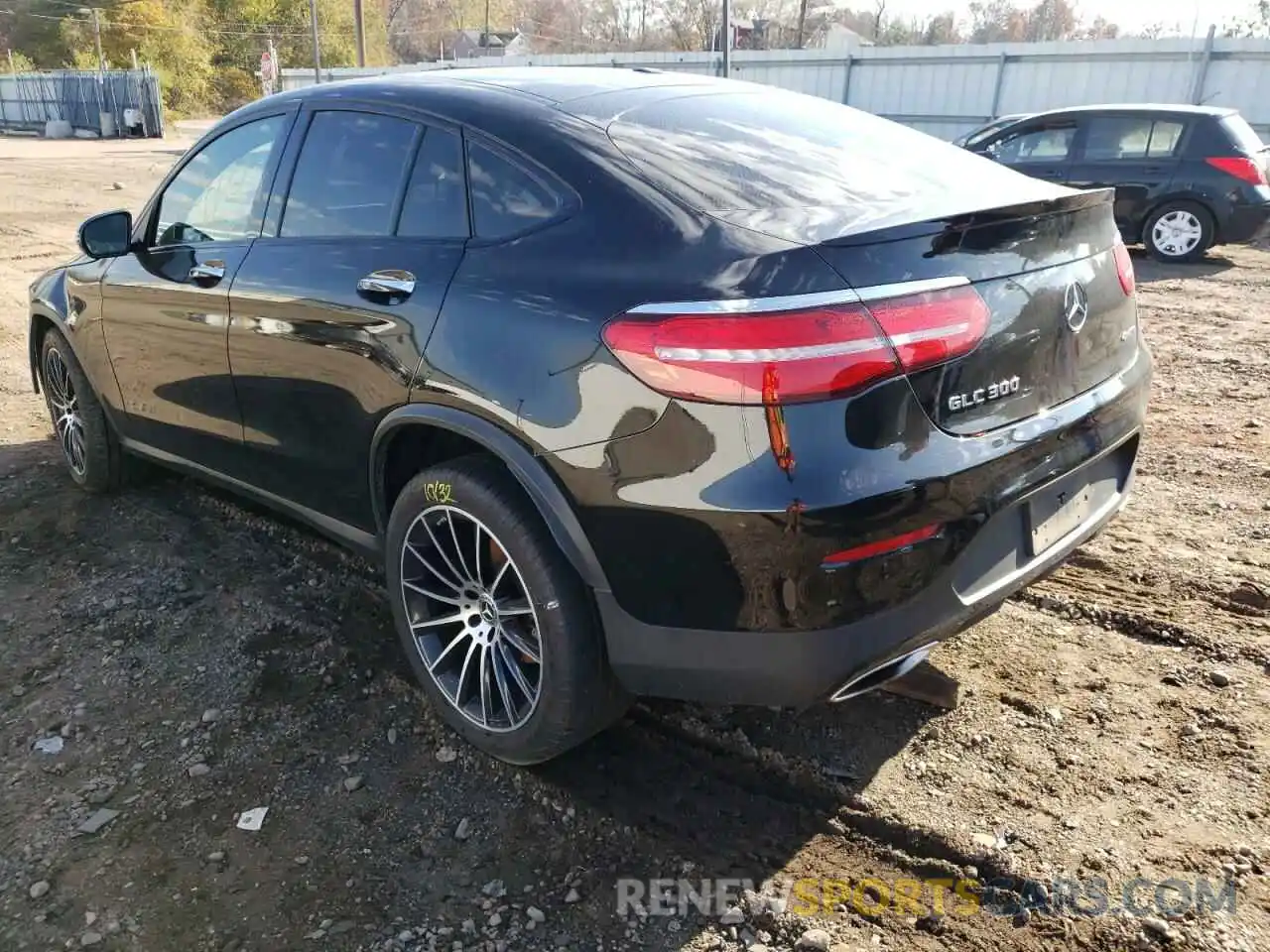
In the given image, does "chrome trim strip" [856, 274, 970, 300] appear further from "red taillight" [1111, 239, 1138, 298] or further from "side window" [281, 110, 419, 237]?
"side window" [281, 110, 419, 237]

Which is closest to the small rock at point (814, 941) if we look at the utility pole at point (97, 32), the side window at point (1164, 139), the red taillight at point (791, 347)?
the red taillight at point (791, 347)

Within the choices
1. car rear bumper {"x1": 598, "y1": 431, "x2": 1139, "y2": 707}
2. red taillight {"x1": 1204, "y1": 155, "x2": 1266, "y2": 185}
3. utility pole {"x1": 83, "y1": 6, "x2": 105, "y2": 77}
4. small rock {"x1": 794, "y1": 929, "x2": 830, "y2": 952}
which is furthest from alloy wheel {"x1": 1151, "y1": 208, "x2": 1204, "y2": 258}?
utility pole {"x1": 83, "y1": 6, "x2": 105, "y2": 77}

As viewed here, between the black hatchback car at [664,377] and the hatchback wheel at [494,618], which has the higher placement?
the black hatchback car at [664,377]

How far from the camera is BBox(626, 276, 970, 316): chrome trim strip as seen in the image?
2033 mm

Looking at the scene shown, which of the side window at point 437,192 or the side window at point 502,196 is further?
the side window at point 437,192

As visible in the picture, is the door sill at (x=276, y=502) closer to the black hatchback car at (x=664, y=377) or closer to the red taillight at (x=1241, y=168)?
the black hatchback car at (x=664, y=377)

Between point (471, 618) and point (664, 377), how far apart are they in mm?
1029

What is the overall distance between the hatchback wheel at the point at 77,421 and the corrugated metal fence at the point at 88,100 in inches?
1383

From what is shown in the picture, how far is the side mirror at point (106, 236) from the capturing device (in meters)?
3.86

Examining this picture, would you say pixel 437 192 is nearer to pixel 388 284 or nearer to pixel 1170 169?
pixel 388 284

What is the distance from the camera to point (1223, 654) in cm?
311

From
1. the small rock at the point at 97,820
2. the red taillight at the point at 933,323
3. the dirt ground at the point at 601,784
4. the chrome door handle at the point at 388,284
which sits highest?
the red taillight at the point at 933,323

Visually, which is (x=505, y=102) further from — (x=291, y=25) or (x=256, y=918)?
(x=291, y=25)

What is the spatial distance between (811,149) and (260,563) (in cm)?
263
